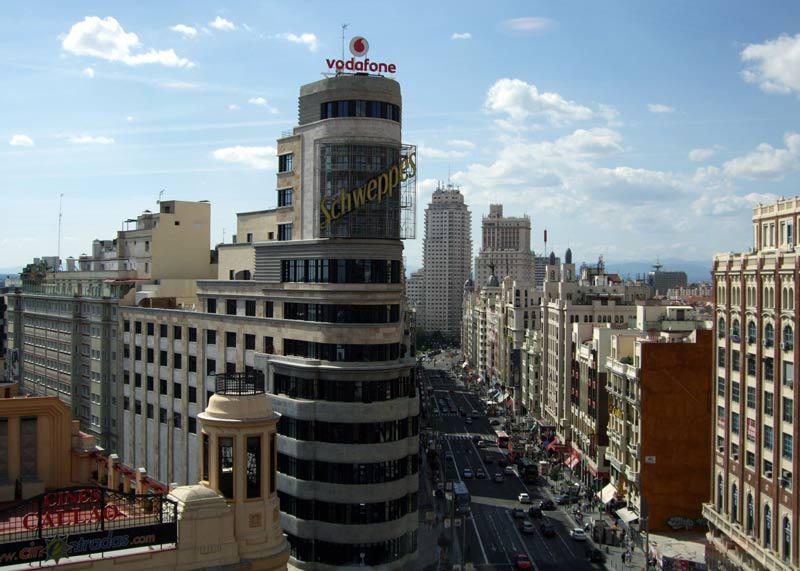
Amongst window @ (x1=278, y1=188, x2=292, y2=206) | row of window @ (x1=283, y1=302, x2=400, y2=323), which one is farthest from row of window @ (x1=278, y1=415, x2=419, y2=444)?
window @ (x1=278, y1=188, x2=292, y2=206)

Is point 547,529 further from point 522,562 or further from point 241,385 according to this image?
point 241,385

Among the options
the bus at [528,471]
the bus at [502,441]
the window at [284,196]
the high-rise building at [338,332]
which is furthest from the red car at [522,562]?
the bus at [502,441]

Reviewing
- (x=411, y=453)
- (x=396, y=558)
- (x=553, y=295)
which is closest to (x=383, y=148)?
(x=411, y=453)

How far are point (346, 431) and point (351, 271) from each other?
1341cm

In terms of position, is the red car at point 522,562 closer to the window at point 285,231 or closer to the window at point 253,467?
the window at point 285,231

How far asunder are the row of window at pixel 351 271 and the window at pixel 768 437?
3364 cm

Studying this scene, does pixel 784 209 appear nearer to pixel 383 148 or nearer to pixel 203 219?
pixel 383 148

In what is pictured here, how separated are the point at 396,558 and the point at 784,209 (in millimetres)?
45329

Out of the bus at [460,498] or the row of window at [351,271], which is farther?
the bus at [460,498]

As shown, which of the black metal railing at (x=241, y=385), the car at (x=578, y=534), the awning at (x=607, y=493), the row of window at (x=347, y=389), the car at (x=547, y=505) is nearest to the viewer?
the black metal railing at (x=241, y=385)

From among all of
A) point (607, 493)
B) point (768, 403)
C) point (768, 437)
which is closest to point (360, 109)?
point (768, 403)

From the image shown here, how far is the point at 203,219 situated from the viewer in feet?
368

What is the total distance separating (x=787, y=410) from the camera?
215 feet

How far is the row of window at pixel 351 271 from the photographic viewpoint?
69312 mm
